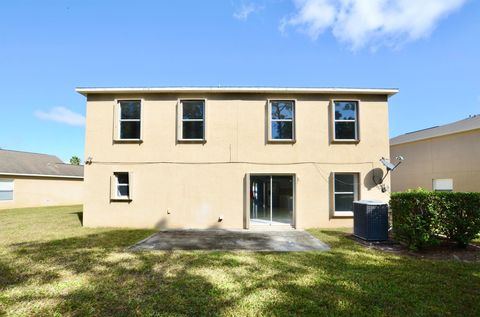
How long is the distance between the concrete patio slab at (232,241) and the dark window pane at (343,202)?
7.29 feet

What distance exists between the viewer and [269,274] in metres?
5.42

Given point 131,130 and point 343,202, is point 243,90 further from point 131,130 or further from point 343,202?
point 343,202

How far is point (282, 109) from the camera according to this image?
445 inches

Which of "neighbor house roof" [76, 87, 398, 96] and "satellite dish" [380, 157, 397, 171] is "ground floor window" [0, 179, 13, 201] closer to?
"neighbor house roof" [76, 87, 398, 96]

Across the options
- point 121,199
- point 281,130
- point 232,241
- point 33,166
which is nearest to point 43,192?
point 33,166

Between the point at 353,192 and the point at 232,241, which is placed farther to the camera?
the point at 353,192

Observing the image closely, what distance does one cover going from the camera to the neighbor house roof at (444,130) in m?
14.8

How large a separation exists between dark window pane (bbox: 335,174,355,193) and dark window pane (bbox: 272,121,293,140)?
2.82 meters

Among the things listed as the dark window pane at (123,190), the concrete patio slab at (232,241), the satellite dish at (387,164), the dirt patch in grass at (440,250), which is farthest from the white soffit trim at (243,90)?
the dirt patch in grass at (440,250)

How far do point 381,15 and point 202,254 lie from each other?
10630 millimetres

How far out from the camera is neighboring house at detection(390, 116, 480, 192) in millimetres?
14516

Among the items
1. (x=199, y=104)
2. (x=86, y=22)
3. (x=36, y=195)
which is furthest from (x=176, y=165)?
(x=36, y=195)

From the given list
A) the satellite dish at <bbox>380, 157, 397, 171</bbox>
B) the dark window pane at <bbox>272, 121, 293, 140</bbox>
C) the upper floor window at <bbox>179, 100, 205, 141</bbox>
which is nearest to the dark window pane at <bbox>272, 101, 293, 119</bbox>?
the dark window pane at <bbox>272, 121, 293, 140</bbox>

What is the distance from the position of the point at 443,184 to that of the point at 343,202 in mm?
9871
